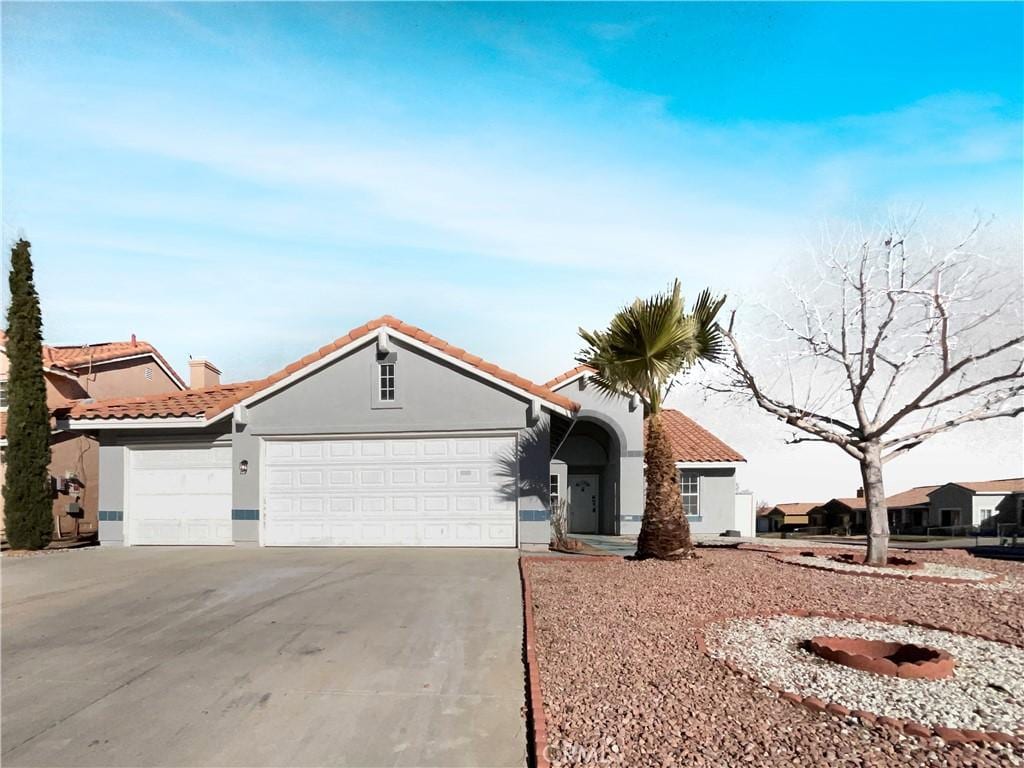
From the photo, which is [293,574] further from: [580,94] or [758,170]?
[758,170]

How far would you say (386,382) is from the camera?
48.0 ft

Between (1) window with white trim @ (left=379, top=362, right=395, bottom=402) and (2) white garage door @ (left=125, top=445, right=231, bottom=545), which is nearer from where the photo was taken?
(1) window with white trim @ (left=379, top=362, right=395, bottom=402)

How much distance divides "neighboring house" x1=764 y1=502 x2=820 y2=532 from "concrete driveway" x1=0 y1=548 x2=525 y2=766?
6547 centimetres

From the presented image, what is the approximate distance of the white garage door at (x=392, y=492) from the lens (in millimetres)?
14133

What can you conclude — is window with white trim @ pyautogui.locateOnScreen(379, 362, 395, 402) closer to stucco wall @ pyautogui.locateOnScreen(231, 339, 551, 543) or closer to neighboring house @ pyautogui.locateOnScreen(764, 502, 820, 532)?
stucco wall @ pyautogui.locateOnScreen(231, 339, 551, 543)

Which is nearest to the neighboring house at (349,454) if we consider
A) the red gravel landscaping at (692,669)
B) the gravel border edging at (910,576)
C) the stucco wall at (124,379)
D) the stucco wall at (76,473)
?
the red gravel landscaping at (692,669)

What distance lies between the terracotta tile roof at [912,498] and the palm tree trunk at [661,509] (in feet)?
168

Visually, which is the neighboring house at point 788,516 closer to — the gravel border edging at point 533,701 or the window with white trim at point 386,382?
the window with white trim at point 386,382

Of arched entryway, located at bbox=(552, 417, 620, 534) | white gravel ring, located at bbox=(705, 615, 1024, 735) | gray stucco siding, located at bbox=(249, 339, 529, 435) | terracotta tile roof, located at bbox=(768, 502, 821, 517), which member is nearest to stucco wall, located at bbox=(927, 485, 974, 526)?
terracotta tile roof, located at bbox=(768, 502, 821, 517)

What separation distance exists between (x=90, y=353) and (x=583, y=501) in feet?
59.7

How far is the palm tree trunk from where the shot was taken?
12.1m

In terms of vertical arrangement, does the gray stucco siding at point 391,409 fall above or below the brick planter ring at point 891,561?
above

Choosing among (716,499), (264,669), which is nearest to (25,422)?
(264,669)

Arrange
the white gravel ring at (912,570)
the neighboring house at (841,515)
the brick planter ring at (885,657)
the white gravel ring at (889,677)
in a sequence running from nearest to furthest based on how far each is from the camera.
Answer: the white gravel ring at (889,677), the brick planter ring at (885,657), the white gravel ring at (912,570), the neighboring house at (841,515)
